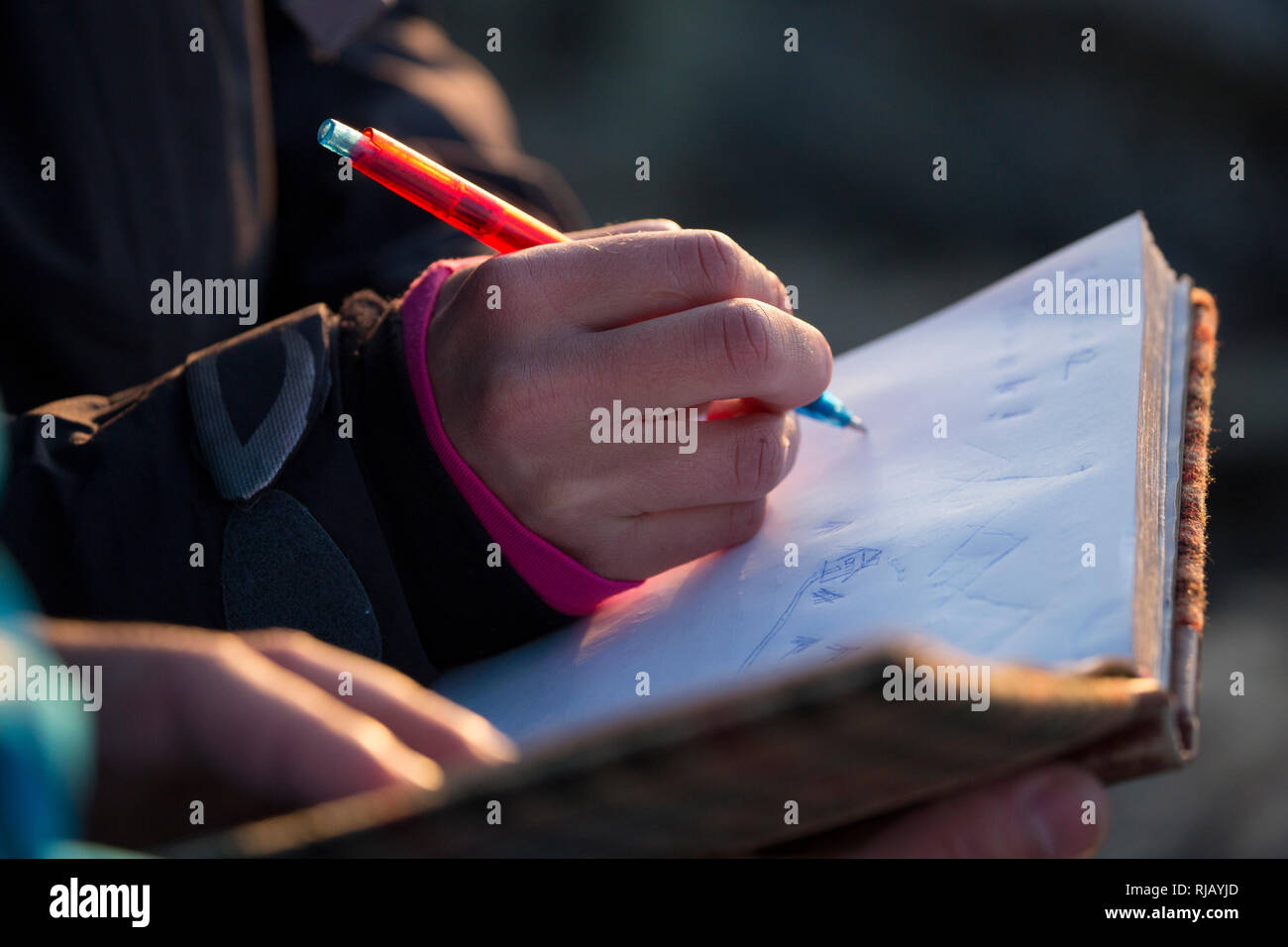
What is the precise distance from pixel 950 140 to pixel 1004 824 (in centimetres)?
131

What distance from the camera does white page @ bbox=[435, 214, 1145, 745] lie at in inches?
13.8

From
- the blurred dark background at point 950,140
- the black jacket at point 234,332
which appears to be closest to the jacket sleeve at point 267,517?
the black jacket at point 234,332

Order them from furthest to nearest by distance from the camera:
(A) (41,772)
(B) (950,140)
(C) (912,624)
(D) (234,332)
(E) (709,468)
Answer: (B) (950,140) → (D) (234,332) → (E) (709,468) → (C) (912,624) → (A) (41,772)

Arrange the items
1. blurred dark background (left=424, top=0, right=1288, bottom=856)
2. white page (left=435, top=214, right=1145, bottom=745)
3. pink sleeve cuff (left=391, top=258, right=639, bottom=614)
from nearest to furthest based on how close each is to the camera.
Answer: white page (left=435, top=214, right=1145, bottom=745)
pink sleeve cuff (left=391, top=258, right=639, bottom=614)
blurred dark background (left=424, top=0, right=1288, bottom=856)

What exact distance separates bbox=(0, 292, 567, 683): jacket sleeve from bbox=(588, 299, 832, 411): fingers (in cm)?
9

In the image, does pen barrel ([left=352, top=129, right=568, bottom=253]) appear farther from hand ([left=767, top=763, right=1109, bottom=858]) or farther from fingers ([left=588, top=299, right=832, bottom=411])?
hand ([left=767, top=763, right=1109, bottom=858])

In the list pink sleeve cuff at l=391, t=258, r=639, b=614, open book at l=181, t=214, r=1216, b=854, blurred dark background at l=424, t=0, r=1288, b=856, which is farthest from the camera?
blurred dark background at l=424, t=0, r=1288, b=856

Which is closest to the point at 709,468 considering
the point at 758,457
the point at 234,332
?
the point at 758,457

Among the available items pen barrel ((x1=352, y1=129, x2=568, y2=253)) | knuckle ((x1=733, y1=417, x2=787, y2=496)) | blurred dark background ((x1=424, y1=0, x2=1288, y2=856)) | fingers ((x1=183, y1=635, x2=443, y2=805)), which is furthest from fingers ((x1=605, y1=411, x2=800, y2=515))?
blurred dark background ((x1=424, y1=0, x2=1288, y2=856))

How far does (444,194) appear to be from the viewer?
48cm

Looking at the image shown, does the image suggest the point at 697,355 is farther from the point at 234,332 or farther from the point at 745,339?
the point at 234,332

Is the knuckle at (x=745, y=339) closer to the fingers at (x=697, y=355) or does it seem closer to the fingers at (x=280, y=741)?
the fingers at (x=697, y=355)
